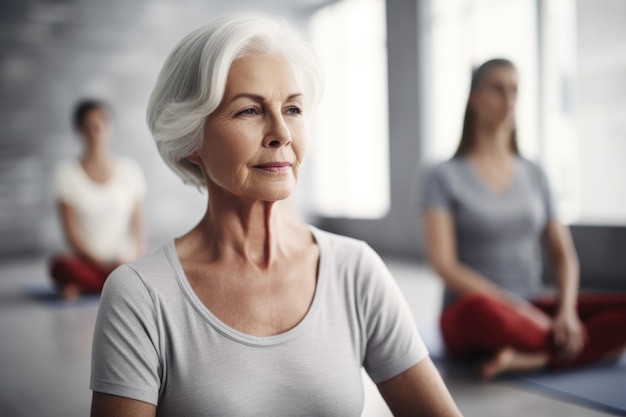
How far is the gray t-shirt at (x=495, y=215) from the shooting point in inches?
98.3

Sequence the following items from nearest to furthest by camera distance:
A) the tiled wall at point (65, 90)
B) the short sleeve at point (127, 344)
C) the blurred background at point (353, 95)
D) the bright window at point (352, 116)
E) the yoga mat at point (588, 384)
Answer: the short sleeve at point (127, 344), the yoga mat at point (588, 384), the blurred background at point (353, 95), the tiled wall at point (65, 90), the bright window at point (352, 116)

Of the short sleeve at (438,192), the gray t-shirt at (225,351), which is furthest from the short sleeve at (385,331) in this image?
the short sleeve at (438,192)

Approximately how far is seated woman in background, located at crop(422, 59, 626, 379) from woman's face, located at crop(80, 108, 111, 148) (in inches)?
107

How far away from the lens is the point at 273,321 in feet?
3.28

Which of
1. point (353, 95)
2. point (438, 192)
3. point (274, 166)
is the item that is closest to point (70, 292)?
point (438, 192)

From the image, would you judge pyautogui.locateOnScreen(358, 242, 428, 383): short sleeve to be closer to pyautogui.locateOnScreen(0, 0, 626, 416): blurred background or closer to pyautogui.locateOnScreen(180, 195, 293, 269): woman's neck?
pyautogui.locateOnScreen(180, 195, 293, 269): woman's neck

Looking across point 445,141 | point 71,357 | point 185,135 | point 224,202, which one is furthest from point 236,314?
point 445,141

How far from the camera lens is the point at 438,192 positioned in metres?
2.55


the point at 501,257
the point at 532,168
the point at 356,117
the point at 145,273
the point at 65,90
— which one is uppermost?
the point at 65,90

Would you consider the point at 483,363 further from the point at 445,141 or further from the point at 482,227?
the point at 445,141

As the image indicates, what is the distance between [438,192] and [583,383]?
0.90 meters

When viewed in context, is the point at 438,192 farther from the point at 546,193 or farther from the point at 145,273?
the point at 145,273

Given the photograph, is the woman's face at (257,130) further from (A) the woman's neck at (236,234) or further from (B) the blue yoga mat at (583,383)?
(B) the blue yoga mat at (583,383)

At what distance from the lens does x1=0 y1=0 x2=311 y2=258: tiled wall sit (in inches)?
289
